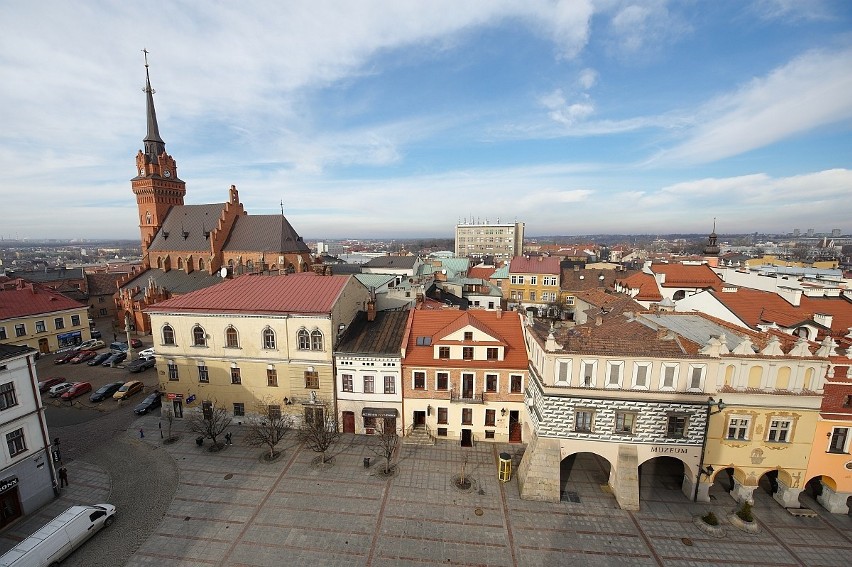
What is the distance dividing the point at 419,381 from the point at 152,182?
68.8 meters

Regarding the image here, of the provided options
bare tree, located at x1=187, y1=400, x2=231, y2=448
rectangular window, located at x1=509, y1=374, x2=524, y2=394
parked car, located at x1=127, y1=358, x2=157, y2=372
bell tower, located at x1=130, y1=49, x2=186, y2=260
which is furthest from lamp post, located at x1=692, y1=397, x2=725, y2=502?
bell tower, located at x1=130, y1=49, x2=186, y2=260

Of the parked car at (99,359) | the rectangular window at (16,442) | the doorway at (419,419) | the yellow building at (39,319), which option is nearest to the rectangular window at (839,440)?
the doorway at (419,419)

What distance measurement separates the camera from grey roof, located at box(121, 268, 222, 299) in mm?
A: 64938

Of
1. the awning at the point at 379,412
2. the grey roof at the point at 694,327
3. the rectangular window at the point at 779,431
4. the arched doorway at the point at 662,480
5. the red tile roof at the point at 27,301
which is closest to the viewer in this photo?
the rectangular window at the point at 779,431

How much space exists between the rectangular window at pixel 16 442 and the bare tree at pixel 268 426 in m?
13.8

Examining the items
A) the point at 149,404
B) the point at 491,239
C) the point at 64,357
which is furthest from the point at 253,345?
the point at 491,239

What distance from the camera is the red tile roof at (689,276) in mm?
59438

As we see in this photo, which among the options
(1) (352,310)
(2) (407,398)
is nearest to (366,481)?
(2) (407,398)

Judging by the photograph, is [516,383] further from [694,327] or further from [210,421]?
[210,421]

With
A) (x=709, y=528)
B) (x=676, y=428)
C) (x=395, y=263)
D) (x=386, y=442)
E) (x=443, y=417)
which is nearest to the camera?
(x=709, y=528)

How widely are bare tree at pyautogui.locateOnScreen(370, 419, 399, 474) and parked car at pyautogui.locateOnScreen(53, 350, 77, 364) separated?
157 feet

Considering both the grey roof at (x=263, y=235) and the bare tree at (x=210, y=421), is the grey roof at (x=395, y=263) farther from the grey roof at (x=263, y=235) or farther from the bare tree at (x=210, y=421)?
the bare tree at (x=210, y=421)

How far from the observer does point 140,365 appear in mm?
48250

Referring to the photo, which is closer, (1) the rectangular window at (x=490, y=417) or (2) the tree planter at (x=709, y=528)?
(2) the tree planter at (x=709, y=528)
